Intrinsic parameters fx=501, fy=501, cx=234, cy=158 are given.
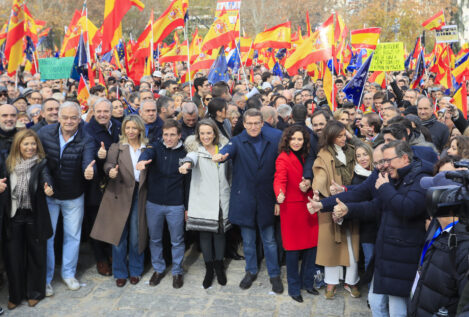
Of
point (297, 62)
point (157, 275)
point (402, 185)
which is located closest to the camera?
point (402, 185)

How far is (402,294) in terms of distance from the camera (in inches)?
162

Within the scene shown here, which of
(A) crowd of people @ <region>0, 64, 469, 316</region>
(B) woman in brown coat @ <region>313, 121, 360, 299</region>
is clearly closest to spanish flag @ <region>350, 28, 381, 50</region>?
(A) crowd of people @ <region>0, 64, 469, 316</region>

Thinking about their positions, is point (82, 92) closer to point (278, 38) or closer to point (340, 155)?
point (340, 155)

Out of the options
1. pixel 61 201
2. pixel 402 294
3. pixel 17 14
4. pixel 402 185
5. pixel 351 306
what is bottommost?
pixel 351 306

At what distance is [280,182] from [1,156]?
9.58ft

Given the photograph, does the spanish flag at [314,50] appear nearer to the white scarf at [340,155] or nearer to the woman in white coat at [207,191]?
the white scarf at [340,155]

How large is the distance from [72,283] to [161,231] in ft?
3.84

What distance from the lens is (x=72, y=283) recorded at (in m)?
5.74

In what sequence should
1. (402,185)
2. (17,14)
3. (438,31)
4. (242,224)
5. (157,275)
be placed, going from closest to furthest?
(402,185), (242,224), (157,275), (17,14), (438,31)

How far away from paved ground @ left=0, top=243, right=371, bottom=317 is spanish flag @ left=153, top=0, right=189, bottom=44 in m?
6.13

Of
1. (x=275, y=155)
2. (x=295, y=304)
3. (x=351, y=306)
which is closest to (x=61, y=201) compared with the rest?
(x=275, y=155)

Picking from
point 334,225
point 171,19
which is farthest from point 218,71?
point 334,225

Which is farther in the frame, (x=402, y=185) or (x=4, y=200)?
(x=4, y=200)

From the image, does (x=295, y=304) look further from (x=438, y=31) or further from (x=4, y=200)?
(x=438, y=31)
